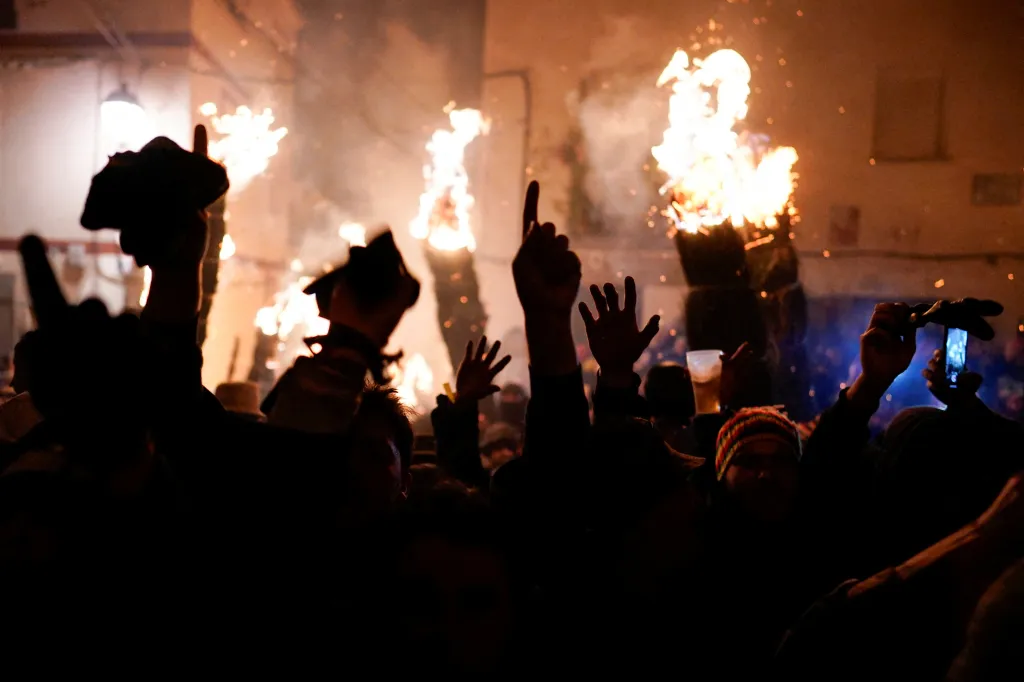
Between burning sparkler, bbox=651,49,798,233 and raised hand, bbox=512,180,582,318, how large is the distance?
5.24 metres

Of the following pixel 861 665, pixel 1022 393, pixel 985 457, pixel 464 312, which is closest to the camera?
pixel 861 665

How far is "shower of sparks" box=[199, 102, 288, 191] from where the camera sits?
45.1ft

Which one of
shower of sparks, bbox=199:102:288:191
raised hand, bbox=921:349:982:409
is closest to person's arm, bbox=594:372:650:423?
raised hand, bbox=921:349:982:409

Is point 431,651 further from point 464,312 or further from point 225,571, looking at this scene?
point 464,312

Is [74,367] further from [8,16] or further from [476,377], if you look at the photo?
[8,16]

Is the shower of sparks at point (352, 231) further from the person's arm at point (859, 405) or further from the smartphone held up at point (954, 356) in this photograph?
the person's arm at point (859, 405)

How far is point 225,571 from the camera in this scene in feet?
5.56

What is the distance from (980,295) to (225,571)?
1605 centimetres

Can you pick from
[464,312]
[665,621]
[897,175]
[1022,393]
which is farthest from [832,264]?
[665,621]

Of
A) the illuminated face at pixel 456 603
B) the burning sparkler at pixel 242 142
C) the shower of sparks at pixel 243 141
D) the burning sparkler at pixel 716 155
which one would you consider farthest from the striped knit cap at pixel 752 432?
the shower of sparks at pixel 243 141

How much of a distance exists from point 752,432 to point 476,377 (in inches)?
45.9

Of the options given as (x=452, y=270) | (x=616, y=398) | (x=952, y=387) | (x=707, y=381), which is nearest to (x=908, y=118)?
(x=452, y=270)

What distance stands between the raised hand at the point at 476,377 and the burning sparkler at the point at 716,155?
12.9ft

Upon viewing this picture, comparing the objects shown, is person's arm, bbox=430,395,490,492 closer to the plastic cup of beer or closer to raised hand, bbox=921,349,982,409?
the plastic cup of beer
